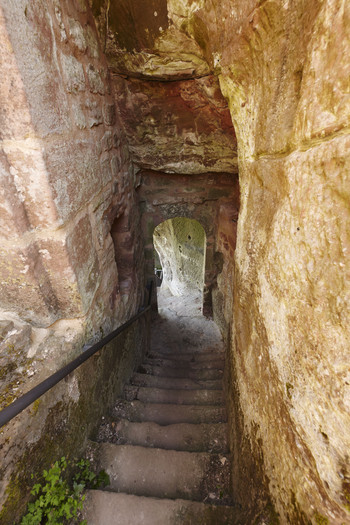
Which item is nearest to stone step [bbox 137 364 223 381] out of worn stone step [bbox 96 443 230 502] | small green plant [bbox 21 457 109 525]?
worn stone step [bbox 96 443 230 502]

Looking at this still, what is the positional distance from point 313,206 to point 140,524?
189 centimetres

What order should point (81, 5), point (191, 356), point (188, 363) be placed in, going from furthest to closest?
point (191, 356) → point (188, 363) → point (81, 5)

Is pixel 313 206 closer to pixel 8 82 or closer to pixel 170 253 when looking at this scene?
pixel 8 82

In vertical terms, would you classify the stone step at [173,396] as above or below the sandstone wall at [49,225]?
below

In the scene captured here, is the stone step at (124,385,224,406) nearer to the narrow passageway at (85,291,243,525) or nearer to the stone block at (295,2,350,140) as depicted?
the narrow passageway at (85,291,243,525)

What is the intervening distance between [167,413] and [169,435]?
0.26 metres

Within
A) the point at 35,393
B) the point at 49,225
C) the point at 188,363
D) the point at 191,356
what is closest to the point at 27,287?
the point at 49,225

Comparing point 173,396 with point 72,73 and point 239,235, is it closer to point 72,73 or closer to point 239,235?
point 239,235

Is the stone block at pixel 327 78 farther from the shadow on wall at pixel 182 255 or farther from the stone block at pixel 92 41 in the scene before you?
the shadow on wall at pixel 182 255

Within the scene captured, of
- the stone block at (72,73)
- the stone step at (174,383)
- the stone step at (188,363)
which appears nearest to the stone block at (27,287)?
the stone block at (72,73)

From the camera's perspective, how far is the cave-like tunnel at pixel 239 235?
707 millimetres

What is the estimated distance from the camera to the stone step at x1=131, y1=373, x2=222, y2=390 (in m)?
2.79

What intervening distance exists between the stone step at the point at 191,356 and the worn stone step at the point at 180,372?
0.32 meters

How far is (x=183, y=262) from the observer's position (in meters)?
7.02
